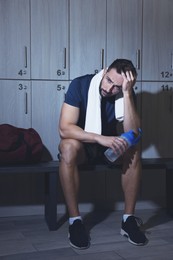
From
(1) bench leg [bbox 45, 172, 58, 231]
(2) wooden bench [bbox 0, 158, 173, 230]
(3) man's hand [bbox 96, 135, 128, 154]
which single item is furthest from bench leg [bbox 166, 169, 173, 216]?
(1) bench leg [bbox 45, 172, 58, 231]

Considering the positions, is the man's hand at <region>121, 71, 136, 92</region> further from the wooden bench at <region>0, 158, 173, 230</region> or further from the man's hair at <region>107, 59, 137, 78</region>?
the wooden bench at <region>0, 158, 173, 230</region>

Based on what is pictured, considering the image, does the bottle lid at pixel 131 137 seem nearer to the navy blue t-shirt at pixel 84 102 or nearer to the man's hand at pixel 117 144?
the man's hand at pixel 117 144

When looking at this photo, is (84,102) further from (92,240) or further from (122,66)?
(92,240)

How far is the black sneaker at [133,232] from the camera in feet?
7.61

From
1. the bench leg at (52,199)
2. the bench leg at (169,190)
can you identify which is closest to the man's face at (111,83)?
the bench leg at (52,199)

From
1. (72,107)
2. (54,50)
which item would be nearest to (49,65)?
(54,50)

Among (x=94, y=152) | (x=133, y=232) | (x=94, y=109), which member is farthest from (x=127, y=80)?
(x=133, y=232)

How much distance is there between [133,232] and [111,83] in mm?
920

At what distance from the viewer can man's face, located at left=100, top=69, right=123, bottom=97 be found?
8.01 feet

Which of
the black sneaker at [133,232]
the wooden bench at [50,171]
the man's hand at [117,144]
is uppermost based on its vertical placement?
the man's hand at [117,144]

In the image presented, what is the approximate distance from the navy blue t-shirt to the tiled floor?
68 centimetres

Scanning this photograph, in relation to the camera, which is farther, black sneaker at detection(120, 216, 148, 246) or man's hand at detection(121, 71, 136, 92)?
man's hand at detection(121, 71, 136, 92)

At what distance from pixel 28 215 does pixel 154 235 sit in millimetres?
1021

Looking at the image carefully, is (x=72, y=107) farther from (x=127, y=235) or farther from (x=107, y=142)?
(x=127, y=235)
